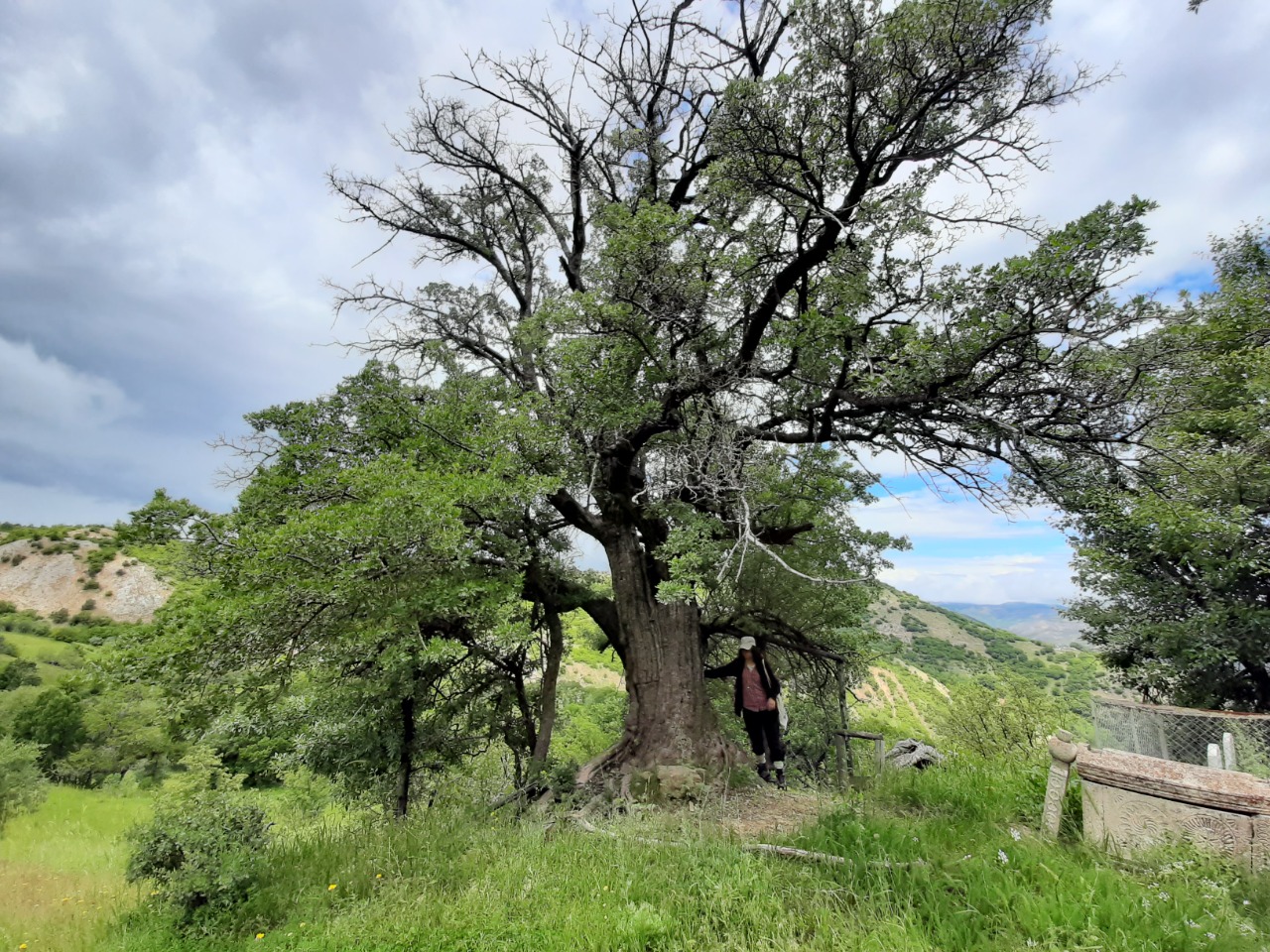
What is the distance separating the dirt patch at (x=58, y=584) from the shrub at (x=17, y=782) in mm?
49165

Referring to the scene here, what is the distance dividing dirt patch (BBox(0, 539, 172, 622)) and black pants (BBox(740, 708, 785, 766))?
82.1m

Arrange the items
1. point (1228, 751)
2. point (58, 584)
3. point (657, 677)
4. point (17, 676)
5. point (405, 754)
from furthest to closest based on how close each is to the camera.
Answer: point (58, 584), point (17, 676), point (405, 754), point (657, 677), point (1228, 751)

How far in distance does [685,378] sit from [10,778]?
34.1m

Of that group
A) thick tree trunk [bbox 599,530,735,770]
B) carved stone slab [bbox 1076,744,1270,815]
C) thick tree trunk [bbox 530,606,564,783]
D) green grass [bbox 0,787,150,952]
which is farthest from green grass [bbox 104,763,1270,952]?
thick tree trunk [bbox 530,606,564,783]

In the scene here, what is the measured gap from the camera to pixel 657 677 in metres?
8.15

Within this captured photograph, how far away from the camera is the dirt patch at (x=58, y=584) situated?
211 ft

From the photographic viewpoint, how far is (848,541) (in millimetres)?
10539

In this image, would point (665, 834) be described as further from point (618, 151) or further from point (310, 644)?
point (618, 151)

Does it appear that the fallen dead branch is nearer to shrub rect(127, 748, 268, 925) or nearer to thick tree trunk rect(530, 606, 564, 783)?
shrub rect(127, 748, 268, 925)

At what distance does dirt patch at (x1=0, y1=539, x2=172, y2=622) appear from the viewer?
64.4 m

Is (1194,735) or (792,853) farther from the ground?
(1194,735)

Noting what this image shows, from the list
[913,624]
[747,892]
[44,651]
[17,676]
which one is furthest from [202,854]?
[44,651]

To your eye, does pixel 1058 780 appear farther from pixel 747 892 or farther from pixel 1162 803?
pixel 747 892

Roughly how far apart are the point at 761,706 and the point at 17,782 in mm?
33518
